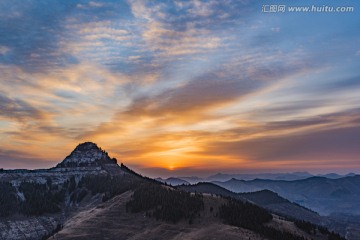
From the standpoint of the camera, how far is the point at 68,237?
18262cm

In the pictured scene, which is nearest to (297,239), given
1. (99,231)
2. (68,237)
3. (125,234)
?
(125,234)

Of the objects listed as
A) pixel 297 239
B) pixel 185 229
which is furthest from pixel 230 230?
pixel 297 239

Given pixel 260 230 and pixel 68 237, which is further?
pixel 260 230

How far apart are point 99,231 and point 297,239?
11397 cm

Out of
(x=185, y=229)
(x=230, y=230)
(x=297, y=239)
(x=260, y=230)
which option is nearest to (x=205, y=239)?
(x=230, y=230)

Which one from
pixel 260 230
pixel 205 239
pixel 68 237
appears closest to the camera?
pixel 205 239

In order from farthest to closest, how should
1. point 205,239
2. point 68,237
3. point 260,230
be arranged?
point 260,230 → point 68,237 → point 205,239

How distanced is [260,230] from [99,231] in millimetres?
91256

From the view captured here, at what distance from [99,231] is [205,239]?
6363 centimetres

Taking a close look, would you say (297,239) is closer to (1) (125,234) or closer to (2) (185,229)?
(2) (185,229)

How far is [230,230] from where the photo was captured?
583 ft

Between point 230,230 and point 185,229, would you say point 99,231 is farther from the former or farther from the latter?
point 230,230

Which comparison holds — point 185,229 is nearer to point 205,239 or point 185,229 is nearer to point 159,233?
point 159,233

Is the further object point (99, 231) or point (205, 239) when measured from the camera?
point (99, 231)
